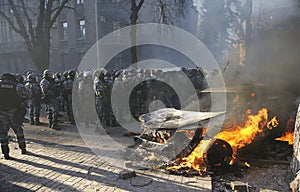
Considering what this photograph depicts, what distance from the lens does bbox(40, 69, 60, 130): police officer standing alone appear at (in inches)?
340

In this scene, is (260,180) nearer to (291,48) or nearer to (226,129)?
(226,129)

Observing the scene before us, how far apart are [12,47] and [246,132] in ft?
104

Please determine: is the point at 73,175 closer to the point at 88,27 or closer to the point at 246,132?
the point at 246,132

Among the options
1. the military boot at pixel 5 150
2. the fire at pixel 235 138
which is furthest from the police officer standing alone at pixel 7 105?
the fire at pixel 235 138

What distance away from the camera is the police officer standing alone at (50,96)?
8.64 m

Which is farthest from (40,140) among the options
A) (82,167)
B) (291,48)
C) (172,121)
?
(291,48)

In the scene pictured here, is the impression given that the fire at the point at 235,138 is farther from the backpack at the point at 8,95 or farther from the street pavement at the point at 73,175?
the backpack at the point at 8,95

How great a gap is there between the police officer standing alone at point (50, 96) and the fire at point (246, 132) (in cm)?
634

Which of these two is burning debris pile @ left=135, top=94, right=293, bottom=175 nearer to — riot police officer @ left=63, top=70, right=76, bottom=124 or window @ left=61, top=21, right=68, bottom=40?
riot police officer @ left=63, top=70, right=76, bottom=124

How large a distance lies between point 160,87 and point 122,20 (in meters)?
17.7

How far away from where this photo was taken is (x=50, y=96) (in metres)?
8.76

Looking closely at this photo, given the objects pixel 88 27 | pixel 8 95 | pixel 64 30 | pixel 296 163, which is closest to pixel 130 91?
pixel 8 95

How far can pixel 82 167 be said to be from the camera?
17.7 ft

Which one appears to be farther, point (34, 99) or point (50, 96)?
point (34, 99)
